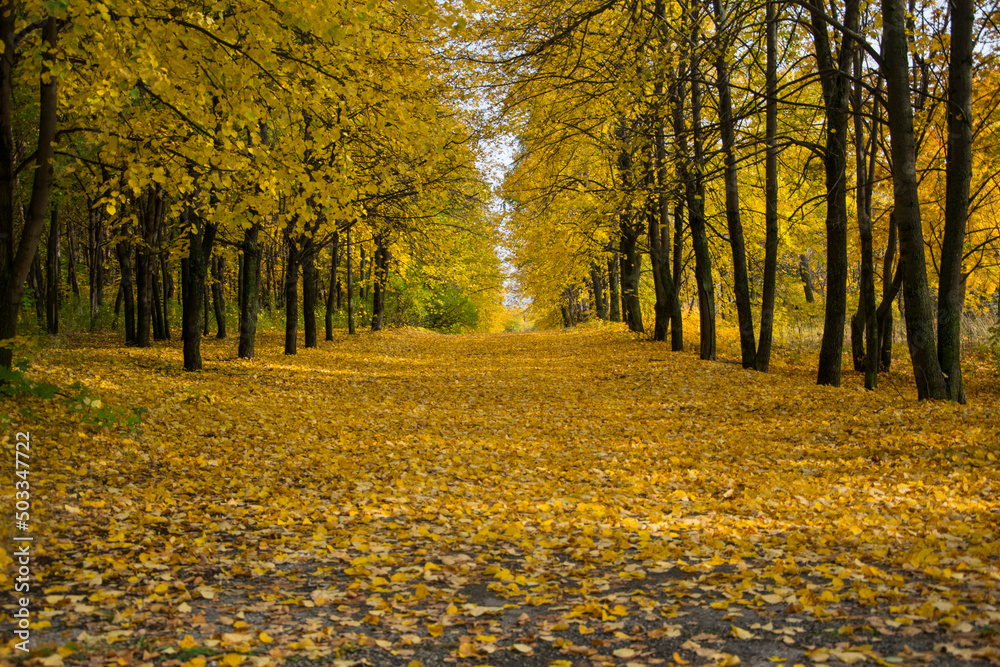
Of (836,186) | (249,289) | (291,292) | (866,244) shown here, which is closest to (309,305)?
(291,292)

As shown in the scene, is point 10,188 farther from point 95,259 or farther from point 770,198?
point 95,259

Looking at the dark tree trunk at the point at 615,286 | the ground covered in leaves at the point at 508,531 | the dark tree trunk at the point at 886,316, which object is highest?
the dark tree trunk at the point at 615,286

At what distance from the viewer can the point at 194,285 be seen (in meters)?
12.2

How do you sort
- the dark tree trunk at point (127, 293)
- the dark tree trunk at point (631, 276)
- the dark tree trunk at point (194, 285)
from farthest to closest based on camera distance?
the dark tree trunk at point (631, 276) → the dark tree trunk at point (127, 293) → the dark tree trunk at point (194, 285)

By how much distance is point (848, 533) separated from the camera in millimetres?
4867

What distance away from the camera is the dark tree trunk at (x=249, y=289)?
47.7ft

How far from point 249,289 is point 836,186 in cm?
1181

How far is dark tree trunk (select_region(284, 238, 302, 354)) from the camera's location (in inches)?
667

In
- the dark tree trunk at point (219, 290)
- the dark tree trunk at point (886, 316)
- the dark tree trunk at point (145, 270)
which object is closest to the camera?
the dark tree trunk at point (886, 316)

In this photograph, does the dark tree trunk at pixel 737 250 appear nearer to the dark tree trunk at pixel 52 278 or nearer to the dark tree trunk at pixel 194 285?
the dark tree trunk at pixel 194 285

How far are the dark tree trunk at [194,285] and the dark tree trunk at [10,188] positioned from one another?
149 inches

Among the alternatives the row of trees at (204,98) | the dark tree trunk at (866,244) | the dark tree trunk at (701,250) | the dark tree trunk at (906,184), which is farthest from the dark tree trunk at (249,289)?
the dark tree trunk at (866,244)

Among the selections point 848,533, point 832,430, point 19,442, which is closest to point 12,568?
point 19,442

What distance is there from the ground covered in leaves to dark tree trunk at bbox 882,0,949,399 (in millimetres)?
1071
